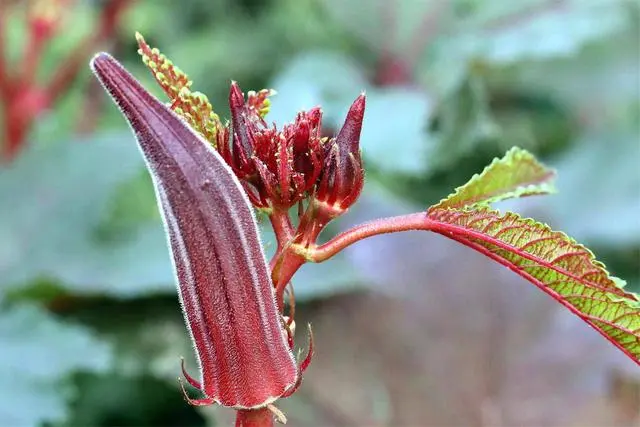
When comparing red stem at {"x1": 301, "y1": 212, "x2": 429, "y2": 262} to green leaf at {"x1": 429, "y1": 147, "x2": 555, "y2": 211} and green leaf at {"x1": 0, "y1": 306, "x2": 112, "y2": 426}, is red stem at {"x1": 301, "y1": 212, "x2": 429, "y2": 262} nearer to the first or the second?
green leaf at {"x1": 429, "y1": 147, "x2": 555, "y2": 211}

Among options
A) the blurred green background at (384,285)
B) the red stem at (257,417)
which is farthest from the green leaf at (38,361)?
the red stem at (257,417)

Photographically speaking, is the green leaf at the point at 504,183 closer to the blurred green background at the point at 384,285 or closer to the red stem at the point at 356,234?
the red stem at the point at 356,234

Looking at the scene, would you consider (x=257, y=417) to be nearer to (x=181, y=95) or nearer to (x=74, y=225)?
(x=181, y=95)

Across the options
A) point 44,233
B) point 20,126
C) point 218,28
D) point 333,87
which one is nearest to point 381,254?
point 333,87

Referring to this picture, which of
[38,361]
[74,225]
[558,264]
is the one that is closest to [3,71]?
[74,225]

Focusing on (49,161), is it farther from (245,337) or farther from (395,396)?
(245,337)

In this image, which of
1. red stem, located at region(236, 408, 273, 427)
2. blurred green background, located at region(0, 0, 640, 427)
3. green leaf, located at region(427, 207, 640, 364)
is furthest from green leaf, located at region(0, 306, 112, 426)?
green leaf, located at region(427, 207, 640, 364)
